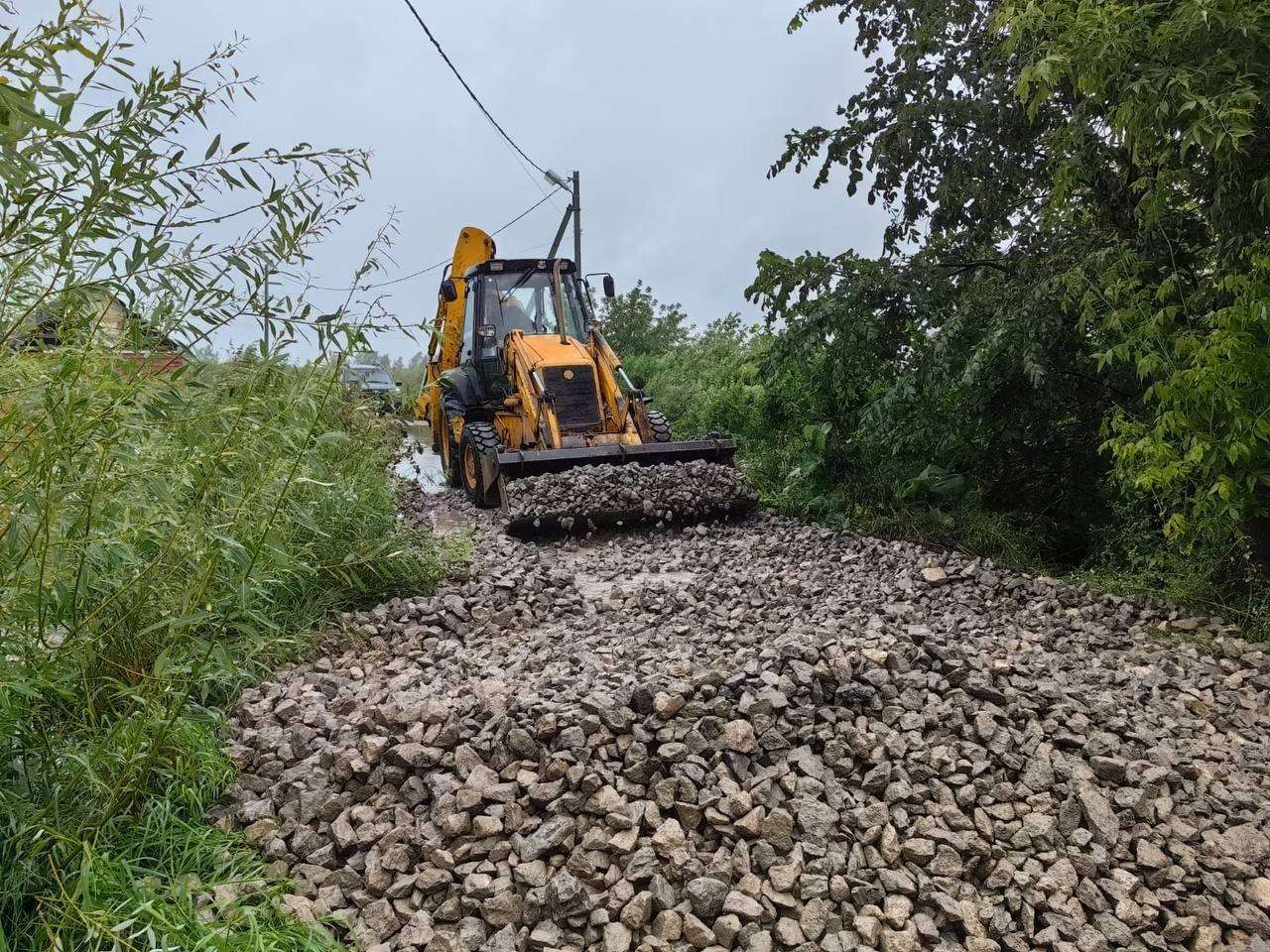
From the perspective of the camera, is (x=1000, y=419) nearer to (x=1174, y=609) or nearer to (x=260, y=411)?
(x=1174, y=609)

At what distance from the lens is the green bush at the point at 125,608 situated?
213cm

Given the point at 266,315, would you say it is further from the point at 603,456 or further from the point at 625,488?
the point at 603,456

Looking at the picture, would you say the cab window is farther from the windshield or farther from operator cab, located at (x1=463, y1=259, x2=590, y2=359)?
the windshield

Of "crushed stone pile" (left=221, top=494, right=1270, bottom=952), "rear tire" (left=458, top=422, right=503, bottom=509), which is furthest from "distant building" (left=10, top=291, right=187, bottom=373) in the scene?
"rear tire" (left=458, top=422, right=503, bottom=509)

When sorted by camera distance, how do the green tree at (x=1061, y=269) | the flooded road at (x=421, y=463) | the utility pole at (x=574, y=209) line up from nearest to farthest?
1. the green tree at (x=1061, y=269)
2. the flooded road at (x=421, y=463)
3. the utility pole at (x=574, y=209)

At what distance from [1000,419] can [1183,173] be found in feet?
7.41

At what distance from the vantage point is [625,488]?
8047mm

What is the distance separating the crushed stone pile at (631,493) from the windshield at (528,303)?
7.80 ft

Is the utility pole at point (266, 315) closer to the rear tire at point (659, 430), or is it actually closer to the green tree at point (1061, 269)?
the green tree at point (1061, 269)

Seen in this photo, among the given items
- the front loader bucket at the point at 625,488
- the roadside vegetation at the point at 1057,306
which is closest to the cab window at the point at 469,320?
the front loader bucket at the point at 625,488

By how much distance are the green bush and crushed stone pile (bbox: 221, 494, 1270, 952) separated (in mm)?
277

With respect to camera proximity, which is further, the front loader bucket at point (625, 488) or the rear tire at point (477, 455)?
the rear tire at point (477, 455)

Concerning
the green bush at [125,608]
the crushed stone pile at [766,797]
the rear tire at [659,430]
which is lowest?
the crushed stone pile at [766,797]

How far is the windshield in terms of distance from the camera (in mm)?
10023
